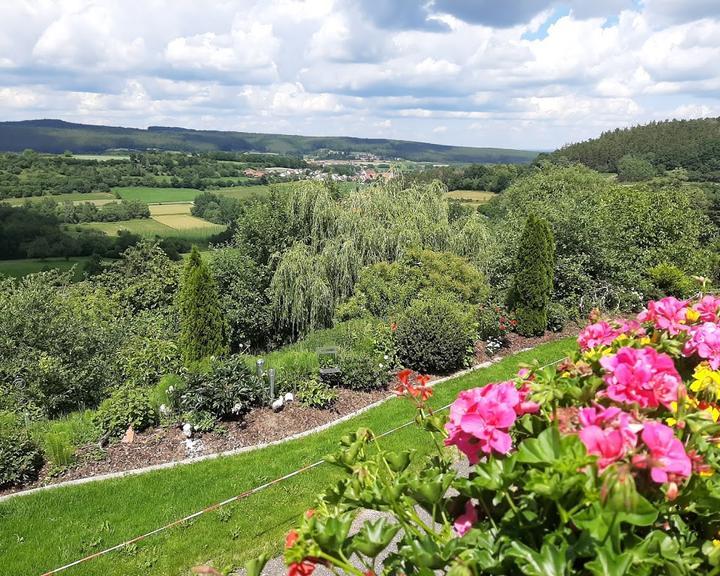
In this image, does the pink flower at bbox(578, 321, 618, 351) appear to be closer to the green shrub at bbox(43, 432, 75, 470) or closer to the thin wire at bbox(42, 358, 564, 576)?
the thin wire at bbox(42, 358, 564, 576)

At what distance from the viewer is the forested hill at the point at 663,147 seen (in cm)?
5850

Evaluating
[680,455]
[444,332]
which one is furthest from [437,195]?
[680,455]

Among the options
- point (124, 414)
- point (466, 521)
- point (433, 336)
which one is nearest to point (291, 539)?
point (466, 521)

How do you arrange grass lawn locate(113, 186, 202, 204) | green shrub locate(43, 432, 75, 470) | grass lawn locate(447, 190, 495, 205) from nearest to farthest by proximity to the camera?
green shrub locate(43, 432, 75, 470)
grass lawn locate(447, 190, 495, 205)
grass lawn locate(113, 186, 202, 204)

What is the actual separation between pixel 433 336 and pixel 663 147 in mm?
65745

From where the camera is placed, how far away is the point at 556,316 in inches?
485

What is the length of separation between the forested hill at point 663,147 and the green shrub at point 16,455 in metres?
63.8

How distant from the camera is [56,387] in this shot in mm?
10227

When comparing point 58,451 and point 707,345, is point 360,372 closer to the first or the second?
point 58,451

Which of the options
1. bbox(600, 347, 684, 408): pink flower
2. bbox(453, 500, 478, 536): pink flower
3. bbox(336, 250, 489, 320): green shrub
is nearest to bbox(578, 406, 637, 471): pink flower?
bbox(600, 347, 684, 408): pink flower

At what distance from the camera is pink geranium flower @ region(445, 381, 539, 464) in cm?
111

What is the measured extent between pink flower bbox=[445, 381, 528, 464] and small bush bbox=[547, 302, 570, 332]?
11.8 meters

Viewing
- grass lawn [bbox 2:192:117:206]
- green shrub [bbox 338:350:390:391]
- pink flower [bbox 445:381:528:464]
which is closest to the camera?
pink flower [bbox 445:381:528:464]

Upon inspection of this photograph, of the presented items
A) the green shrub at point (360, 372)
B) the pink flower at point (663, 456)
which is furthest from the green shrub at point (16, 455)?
the pink flower at point (663, 456)
